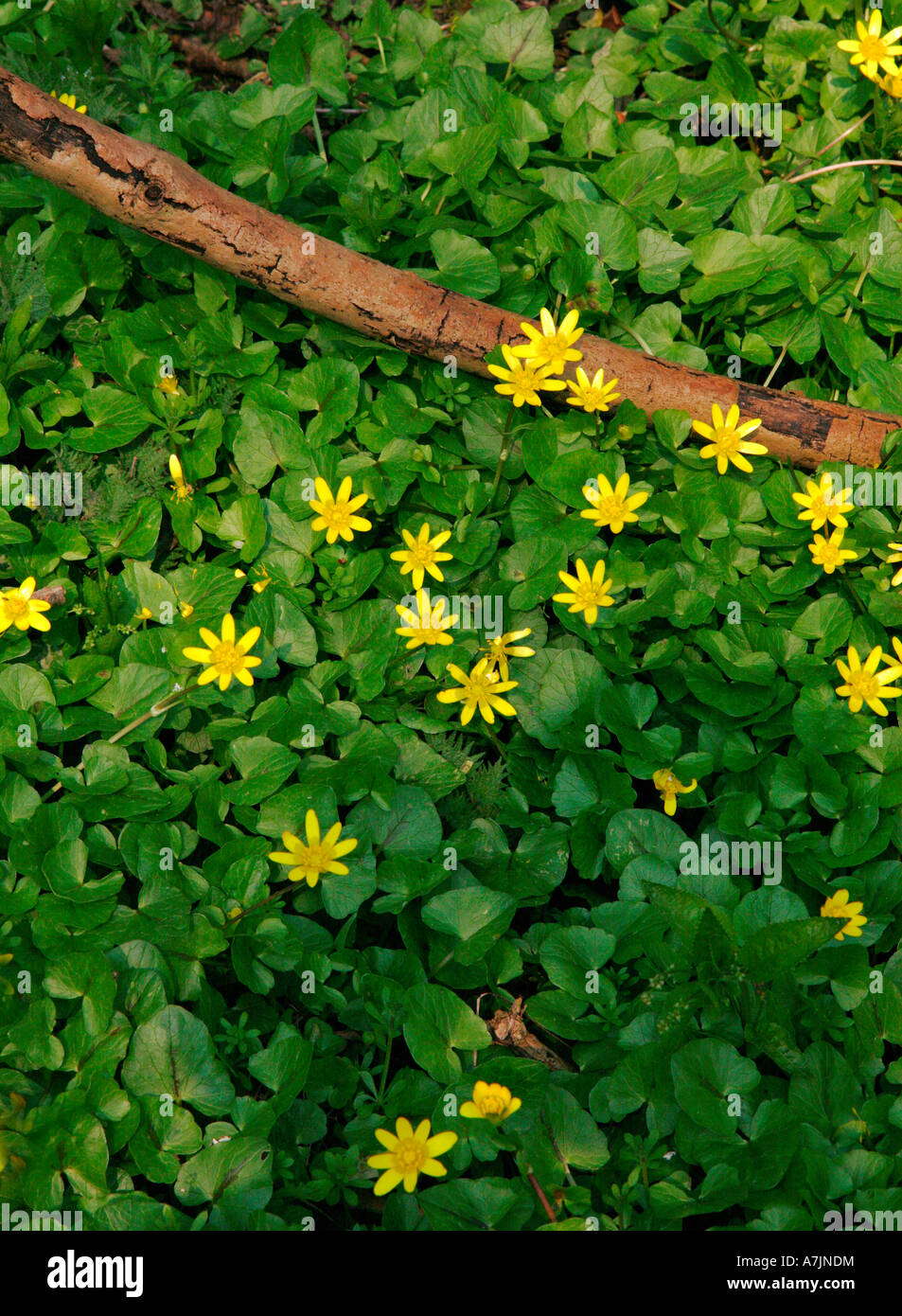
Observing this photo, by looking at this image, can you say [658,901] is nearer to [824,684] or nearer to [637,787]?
[637,787]

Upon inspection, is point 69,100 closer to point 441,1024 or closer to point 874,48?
point 874,48

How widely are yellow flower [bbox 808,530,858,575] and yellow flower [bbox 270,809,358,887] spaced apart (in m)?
1.48

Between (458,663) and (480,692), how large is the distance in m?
0.13

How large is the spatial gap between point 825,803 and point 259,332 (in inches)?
82.2

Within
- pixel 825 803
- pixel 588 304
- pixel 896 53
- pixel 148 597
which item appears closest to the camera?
pixel 825 803

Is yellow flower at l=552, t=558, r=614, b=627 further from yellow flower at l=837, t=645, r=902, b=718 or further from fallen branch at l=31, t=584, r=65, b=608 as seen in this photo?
fallen branch at l=31, t=584, r=65, b=608

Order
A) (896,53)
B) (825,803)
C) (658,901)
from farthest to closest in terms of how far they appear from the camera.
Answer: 1. (896,53)
2. (825,803)
3. (658,901)

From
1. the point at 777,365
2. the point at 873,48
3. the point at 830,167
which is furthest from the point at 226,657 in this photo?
the point at 873,48

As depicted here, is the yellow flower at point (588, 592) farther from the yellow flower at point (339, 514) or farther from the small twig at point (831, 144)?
the small twig at point (831, 144)

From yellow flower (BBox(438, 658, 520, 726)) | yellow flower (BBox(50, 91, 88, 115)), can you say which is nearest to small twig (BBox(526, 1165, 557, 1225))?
yellow flower (BBox(438, 658, 520, 726))

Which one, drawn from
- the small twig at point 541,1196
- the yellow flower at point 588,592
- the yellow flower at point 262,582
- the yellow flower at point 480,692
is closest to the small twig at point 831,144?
the yellow flower at point 588,592

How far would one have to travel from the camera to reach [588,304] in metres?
3.08

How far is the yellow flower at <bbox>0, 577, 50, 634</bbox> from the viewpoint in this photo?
263cm

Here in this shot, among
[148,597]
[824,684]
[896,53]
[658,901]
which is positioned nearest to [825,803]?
[824,684]
